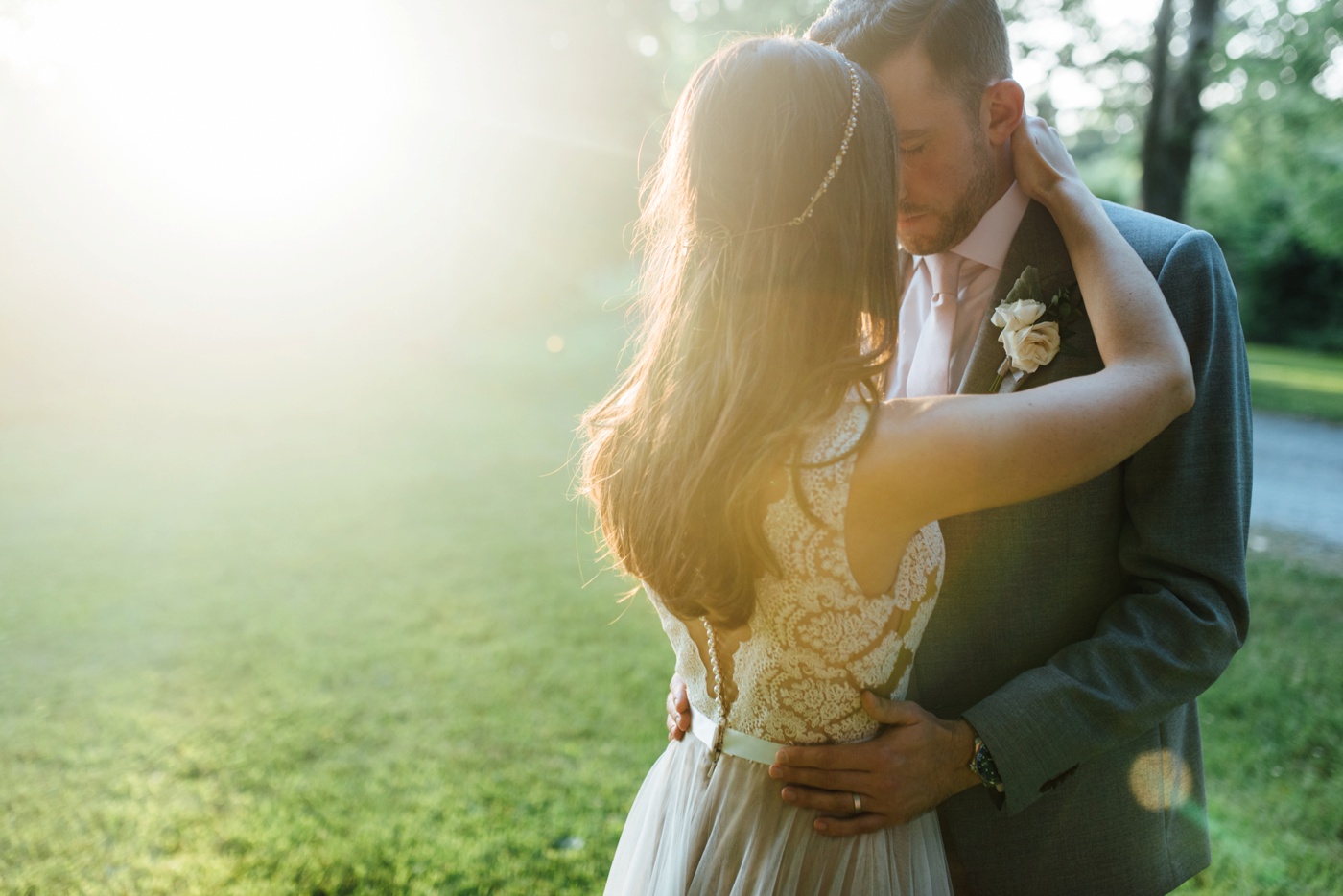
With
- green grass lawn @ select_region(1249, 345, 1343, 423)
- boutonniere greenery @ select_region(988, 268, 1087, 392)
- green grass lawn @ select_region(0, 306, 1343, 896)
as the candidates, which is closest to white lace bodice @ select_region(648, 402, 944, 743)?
boutonniere greenery @ select_region(988, 268, 1087, 392)

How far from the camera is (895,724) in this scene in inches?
68.7

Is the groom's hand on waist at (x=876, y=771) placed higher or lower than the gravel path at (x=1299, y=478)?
higher

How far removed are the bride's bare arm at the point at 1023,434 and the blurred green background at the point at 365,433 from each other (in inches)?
73.9

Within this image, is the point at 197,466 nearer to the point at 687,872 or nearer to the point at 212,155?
the point at 212,155

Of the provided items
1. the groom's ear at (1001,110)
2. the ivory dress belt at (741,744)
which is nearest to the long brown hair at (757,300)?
the ivory dress belt at (741,744)

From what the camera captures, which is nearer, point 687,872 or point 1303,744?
point 687,872

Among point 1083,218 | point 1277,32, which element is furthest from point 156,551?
point 1277,32

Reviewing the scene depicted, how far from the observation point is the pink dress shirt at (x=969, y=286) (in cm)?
218

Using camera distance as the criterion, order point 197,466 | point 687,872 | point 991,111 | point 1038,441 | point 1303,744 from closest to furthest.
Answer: point 1038,441
point 687,872
point 991,111
point 1303,744
point 197,466

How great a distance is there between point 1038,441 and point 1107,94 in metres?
14.3

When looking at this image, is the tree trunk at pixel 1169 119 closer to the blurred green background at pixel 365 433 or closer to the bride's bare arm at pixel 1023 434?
the blurred green background at pixel 365 433

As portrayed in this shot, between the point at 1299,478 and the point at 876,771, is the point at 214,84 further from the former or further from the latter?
the point at 1299,478

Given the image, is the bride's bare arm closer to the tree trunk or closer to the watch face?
the watch face

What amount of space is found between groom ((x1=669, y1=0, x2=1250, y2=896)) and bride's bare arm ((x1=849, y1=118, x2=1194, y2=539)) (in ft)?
0.18
